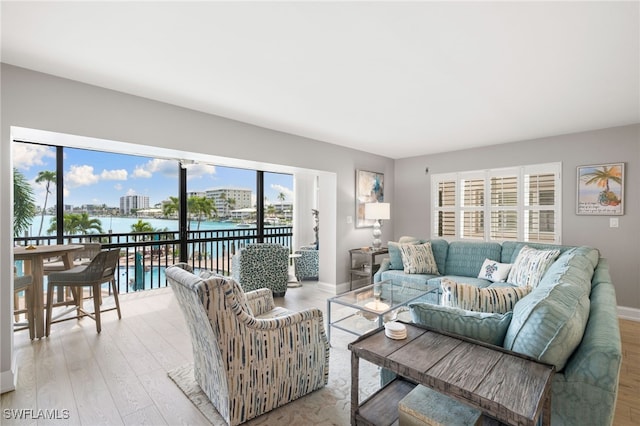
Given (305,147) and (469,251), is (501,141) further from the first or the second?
(305,147)

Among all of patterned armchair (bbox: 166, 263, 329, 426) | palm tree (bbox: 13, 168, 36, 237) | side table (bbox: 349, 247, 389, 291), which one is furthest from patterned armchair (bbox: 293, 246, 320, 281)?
palm tree (bbox: 13, 168, 36, 237)

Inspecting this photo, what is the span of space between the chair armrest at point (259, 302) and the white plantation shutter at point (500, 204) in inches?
150

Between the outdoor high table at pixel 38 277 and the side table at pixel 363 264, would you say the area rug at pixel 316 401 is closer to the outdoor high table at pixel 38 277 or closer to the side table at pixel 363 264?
the outdoor high table at pixel 38 277

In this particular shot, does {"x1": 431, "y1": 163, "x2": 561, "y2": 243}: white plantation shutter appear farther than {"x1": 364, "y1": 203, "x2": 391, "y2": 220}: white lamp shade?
No

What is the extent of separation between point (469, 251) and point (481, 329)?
9.21ft

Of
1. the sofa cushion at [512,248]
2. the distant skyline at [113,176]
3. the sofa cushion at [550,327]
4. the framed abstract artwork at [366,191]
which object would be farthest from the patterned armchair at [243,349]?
the distant skyline at [113,176]

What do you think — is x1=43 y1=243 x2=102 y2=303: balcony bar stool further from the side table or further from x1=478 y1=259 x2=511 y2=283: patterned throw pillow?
x1=478 y1=259 x2=511 y2=283: patterned throw pillow

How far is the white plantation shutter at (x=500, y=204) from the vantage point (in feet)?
14.0

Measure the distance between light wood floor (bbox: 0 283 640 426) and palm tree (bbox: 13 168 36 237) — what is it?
62.1 inches

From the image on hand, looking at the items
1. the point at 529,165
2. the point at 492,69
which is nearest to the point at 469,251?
the point at 529,165

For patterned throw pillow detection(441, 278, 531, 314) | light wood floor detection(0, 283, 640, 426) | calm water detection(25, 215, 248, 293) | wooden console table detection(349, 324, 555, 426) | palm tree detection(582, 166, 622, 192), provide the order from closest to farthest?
wooden console table detection(349, 324, 555, 426), patterned throw pillow detection(441, 278, 531, 314), light wood floor detection(0, 283, 640, 426), palm tree detection(582, 166, 622, 192), calm water detection(25, 215, 248, 293)

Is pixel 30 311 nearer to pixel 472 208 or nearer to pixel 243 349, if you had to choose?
pixel 243 349

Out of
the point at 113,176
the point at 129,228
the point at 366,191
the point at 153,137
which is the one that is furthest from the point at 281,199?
the point at 153,137

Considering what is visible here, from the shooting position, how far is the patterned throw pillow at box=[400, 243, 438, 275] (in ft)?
13.2
